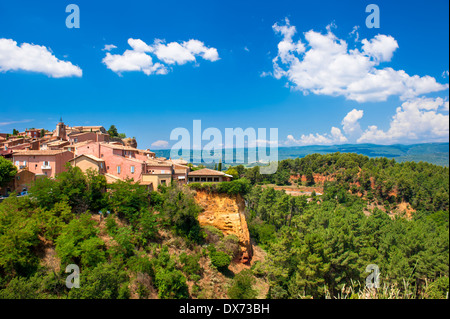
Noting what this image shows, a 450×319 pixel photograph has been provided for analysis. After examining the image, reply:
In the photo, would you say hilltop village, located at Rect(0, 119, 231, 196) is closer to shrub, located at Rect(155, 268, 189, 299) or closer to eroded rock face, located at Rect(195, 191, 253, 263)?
eroded rock face, located at Rect(195, 191, 253, 263)

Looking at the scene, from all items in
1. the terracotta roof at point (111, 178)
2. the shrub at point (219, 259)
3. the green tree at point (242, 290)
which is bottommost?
the green tree at point (242, 290)

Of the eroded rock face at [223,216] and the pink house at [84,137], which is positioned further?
the pink house at [84,137]

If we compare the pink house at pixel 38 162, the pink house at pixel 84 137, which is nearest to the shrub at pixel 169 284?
the pink house at pixel 38 162

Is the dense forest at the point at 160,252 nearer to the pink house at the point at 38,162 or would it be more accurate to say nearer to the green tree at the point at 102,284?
the green tree at the point at 102,284

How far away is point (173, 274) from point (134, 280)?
2.62 metres

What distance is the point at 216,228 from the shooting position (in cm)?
2339

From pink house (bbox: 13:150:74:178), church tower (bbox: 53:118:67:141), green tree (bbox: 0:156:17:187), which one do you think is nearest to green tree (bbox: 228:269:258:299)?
pink house (bbox: 13:150:74:178)

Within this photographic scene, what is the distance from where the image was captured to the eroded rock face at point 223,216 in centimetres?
2339
